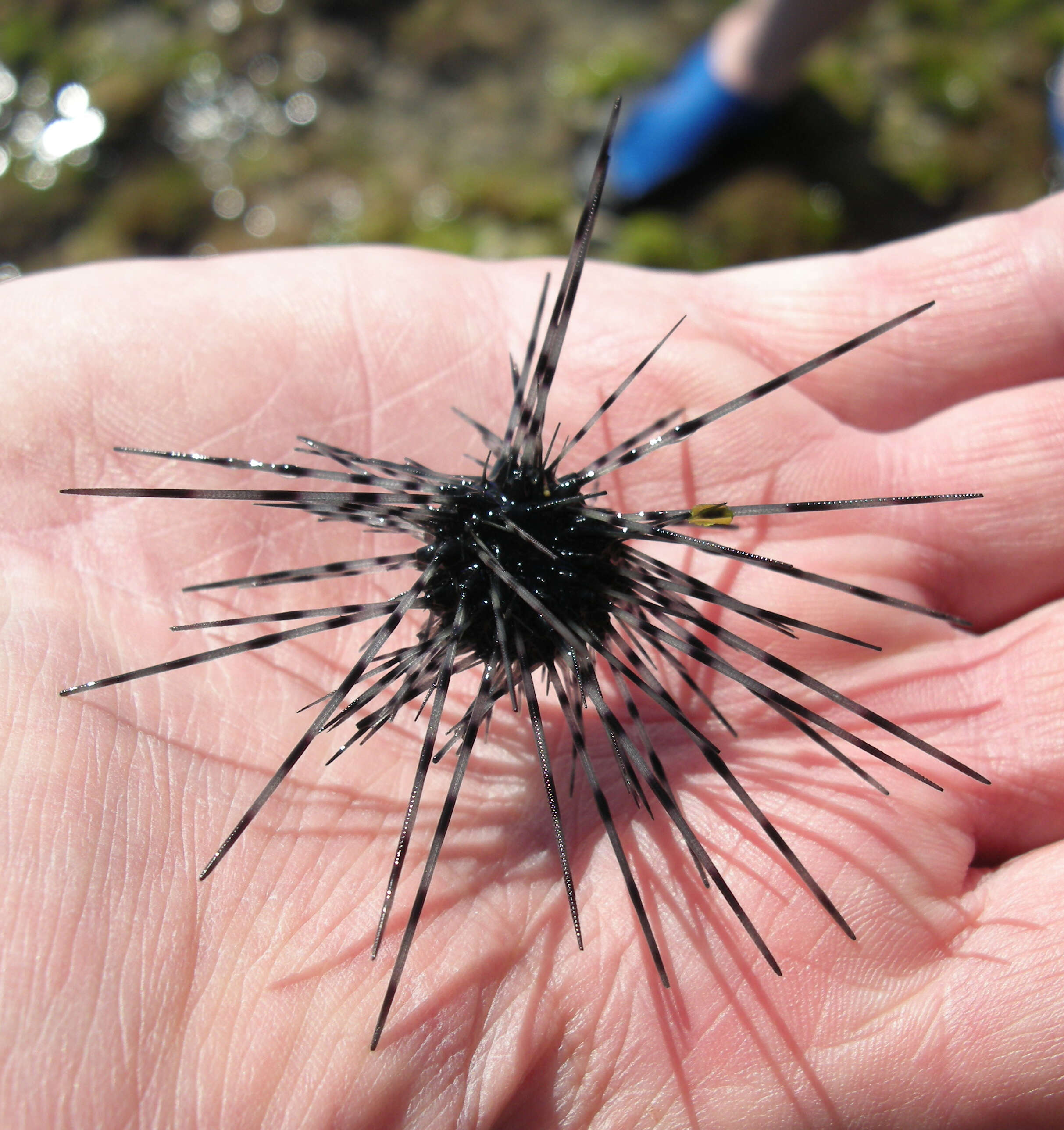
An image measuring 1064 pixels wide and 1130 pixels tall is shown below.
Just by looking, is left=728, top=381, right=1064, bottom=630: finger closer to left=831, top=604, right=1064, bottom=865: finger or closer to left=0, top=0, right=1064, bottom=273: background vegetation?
left=831, top=604, right=1064, bottom=865: finger

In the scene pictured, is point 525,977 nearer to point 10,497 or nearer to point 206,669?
point 206,669

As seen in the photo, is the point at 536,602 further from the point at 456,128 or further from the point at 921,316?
the point at 456,128

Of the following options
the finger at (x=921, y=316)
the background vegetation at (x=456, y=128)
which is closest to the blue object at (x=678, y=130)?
the background vegetation at (x=456, y=128)

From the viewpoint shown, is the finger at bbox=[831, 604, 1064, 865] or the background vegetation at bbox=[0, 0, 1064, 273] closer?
the finger at bbox=[831, 604, 1064, 865]

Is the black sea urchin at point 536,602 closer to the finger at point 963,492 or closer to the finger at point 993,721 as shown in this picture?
the finger at point 993,721

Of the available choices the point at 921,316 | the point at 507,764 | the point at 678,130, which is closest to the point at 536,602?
the point at 507,764

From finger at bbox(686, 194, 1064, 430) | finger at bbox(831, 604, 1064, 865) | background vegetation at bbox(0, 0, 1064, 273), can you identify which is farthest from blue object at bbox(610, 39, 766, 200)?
finger at bbox(831, 604, 1064, 865)
